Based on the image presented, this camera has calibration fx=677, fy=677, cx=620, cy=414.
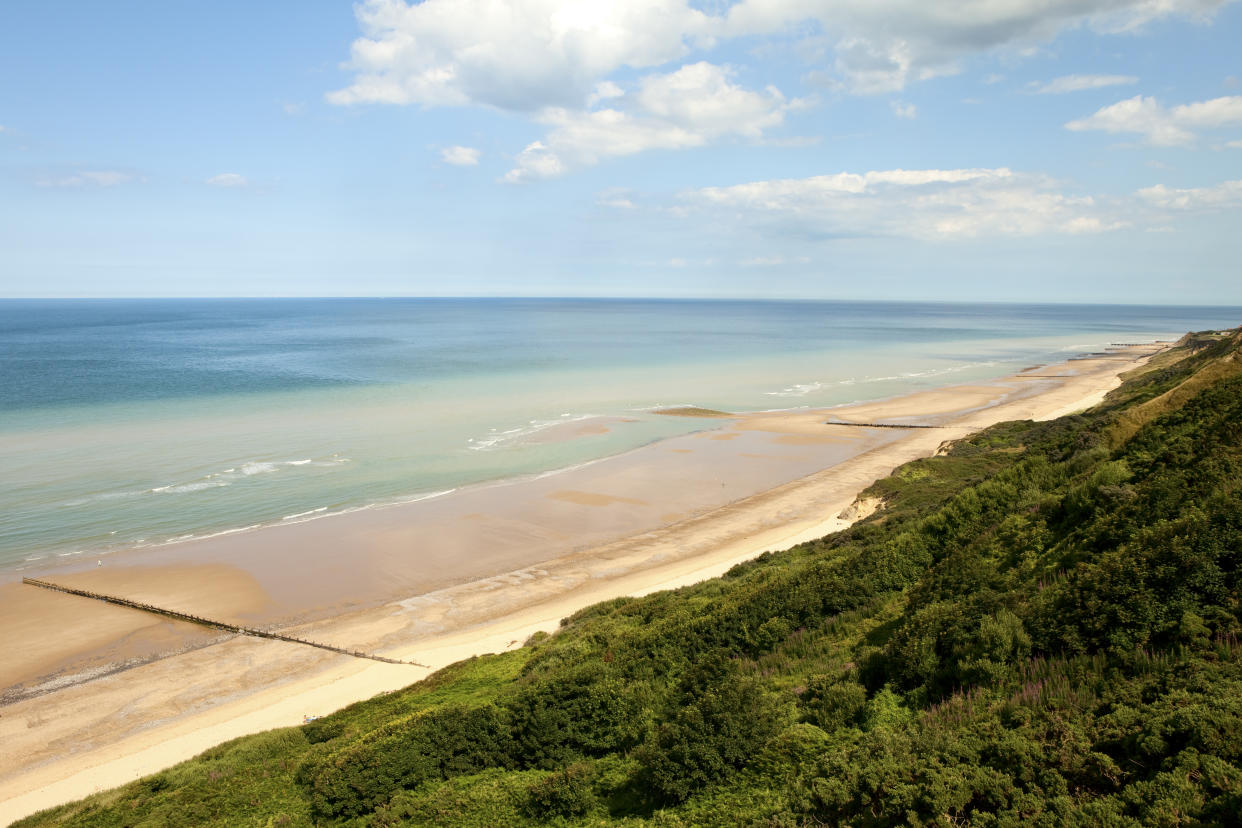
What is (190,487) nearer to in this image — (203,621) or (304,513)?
(304,513)

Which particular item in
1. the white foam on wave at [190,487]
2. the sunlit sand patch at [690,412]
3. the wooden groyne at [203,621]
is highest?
the sunlit sand patch at [690,412]

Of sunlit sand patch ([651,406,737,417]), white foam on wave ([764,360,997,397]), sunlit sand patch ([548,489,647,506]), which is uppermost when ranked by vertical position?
white foam on wave ([764,360,997,397])

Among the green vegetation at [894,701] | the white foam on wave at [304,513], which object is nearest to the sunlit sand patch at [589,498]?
the white foam on wave at [304,513]

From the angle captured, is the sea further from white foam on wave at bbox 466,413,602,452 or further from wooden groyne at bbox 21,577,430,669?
wooden groyne at bbox 21,577,430,669

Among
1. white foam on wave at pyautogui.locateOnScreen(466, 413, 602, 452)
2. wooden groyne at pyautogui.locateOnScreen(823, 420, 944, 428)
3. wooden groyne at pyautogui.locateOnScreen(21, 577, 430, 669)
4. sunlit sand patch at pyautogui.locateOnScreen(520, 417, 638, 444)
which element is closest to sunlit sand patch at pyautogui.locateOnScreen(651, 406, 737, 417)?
sunlit sand patch at pyautogui.locateOnScreen(520, 417, 638, 444)

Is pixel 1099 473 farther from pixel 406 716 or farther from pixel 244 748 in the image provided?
pixel 244 748

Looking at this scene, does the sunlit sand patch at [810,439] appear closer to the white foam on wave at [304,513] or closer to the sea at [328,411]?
Answer: the sea at [328,411]

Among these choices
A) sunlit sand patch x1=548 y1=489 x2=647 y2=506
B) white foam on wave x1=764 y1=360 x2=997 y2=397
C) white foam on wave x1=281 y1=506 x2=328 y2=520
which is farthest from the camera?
white foam on wave x1=764 y1=360 x2=997 y2=397

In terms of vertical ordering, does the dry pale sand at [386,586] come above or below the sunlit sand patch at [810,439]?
below
